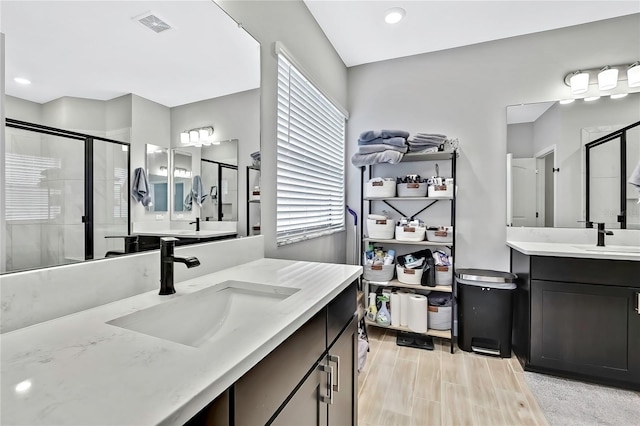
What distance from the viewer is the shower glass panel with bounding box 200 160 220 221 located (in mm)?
1358

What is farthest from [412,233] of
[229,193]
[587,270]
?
[229,193]

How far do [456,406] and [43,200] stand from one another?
2.14 m

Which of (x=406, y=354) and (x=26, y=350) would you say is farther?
(x=406, y=354)

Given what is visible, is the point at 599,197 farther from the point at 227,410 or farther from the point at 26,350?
the point at 26,350

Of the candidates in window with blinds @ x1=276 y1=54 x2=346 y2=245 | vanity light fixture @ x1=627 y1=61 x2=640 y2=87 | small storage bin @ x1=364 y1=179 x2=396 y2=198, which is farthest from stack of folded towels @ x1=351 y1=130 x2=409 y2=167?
vanity light fixture @ x1=627 y1=61 x2=640 y2=87

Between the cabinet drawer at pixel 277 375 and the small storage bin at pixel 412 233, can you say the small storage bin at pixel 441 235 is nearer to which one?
the small storage bin at pixel 412 233

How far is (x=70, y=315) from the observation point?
0.79m

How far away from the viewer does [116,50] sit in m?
0.93

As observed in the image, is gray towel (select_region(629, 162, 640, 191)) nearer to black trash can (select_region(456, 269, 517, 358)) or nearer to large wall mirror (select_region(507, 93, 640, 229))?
large wall mirror (select_region(507, 93, 640, 229))

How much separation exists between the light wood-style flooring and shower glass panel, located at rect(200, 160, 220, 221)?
136 cm

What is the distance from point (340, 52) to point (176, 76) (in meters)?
2.06

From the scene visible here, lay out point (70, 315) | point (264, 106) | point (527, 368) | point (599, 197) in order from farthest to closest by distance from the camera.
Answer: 1. point (599, 197)
2. point (527, 368)
3. point (264, 106)
4. point (70, 315)

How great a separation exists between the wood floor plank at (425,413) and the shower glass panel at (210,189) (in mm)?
1526

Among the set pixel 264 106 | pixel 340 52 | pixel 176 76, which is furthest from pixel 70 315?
pixel 340 52
